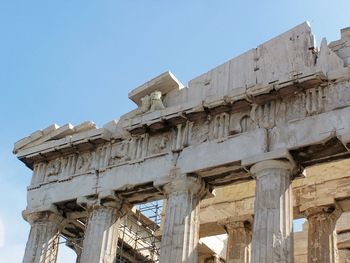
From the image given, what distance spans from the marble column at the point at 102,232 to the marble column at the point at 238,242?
2961mm

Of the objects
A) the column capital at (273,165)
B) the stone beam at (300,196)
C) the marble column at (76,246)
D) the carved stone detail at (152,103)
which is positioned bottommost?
the column capital at (273,165)

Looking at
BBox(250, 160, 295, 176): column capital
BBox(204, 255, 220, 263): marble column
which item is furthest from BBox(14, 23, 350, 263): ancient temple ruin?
BBox(204, 255, 220, 263): marble column

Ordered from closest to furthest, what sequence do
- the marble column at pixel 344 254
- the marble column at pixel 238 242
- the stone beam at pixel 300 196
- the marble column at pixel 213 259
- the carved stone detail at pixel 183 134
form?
the carved stone detail at pixel 183 134
the stone beam at pixel 300 196
the marble column at pixel 238 242
the marble column at pixel 344 254
the marble column at pixel 213 259

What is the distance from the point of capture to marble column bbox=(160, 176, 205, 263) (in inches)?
566

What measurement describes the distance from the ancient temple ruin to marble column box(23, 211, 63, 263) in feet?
0.09

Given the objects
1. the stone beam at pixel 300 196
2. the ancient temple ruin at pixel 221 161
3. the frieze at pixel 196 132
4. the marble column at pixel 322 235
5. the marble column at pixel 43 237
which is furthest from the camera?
the marble column at pixel 43 237

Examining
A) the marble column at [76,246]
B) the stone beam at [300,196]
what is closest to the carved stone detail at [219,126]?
the stone beam at [300,196]

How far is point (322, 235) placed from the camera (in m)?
15.5

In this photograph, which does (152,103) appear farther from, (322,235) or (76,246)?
(76,246)

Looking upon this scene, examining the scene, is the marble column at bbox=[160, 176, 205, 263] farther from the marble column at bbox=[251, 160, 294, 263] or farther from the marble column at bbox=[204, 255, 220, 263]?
the marble column at bbox=[204, 255, 220, 263]

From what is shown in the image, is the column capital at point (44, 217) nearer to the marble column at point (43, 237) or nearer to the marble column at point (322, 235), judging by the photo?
the marble column at point (43, 237)

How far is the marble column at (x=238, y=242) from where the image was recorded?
17078 mm

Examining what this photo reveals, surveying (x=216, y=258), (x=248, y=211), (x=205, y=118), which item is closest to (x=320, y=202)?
(x=248, y=211)

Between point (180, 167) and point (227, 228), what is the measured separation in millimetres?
3234
